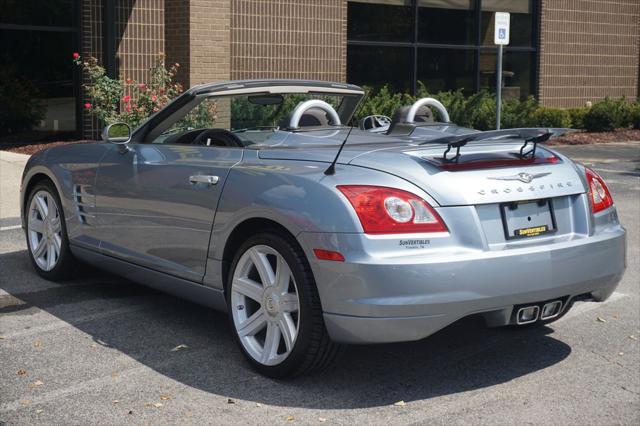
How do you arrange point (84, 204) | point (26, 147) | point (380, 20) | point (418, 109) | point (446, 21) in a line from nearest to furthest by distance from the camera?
point (418, 109), point (84, 204), point (26, 147), point (380, 20), point (446, 21)

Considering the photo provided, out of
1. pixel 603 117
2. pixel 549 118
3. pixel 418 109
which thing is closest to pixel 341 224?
pixel 418 109

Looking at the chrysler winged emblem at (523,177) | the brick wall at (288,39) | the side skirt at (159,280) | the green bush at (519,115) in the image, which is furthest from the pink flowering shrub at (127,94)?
the chrysler winged emblem at (523,177)

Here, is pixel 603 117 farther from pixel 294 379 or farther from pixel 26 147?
pixel 294 379

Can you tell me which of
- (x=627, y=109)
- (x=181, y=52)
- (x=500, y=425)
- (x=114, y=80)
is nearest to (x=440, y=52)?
(x=627, y=109)

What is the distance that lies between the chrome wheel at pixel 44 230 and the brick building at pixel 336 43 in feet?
31.3

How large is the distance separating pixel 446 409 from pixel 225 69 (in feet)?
43.3

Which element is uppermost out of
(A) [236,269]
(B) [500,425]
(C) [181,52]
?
(C) [181,52]

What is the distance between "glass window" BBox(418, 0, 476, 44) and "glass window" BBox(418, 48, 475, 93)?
0.26m

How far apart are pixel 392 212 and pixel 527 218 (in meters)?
0.73

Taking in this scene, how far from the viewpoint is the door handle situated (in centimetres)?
530

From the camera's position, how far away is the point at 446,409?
15.0 feet

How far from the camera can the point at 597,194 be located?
5254 mm

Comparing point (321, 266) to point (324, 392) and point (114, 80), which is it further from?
point (114, 80)

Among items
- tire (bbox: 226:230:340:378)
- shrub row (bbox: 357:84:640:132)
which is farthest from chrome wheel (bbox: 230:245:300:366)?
shrub row (bbox: 357:84:640:132)
